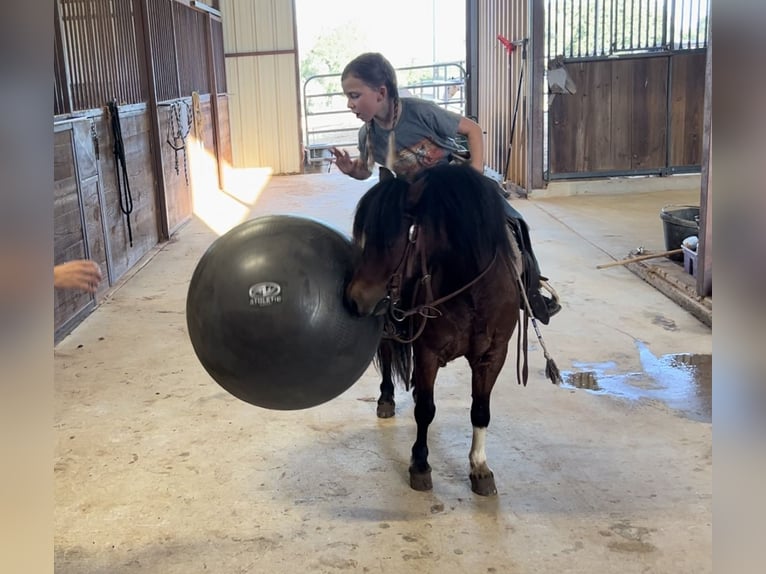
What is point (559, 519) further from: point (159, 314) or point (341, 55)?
point (341, 55)

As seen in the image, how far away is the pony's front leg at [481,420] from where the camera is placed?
221cm

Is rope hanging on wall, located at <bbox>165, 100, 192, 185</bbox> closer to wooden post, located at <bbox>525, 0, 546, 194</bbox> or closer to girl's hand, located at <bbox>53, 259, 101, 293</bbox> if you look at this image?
wooden post, located at <bbox>525, 0, 546, 194</bbox>

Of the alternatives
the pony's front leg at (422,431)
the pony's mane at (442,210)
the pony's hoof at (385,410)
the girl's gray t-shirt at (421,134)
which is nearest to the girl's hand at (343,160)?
the girl's gray t-shirt at (421,134)

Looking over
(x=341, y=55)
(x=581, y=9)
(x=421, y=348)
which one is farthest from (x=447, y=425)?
(x=341, y=55)

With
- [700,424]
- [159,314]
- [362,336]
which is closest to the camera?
[362,336]

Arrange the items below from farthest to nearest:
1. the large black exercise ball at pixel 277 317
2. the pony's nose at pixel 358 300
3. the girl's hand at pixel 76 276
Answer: the pony's nose at pixel 358 300, the large black exercise ball at pixel 277 317, the girl's hand at pixel 76 276

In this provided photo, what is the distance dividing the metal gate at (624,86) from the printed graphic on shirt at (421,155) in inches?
230

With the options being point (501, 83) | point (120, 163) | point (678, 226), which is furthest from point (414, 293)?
point (501, 83)

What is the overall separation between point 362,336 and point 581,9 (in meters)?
6.99

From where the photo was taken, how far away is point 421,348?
7.04 ft

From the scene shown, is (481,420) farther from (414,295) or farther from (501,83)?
(501,83)

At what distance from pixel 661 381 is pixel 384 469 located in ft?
4.73

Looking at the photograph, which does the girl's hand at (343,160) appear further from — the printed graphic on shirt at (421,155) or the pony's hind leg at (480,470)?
the pony's hind leg at (480,470)

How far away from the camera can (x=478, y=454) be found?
2.28 metres
